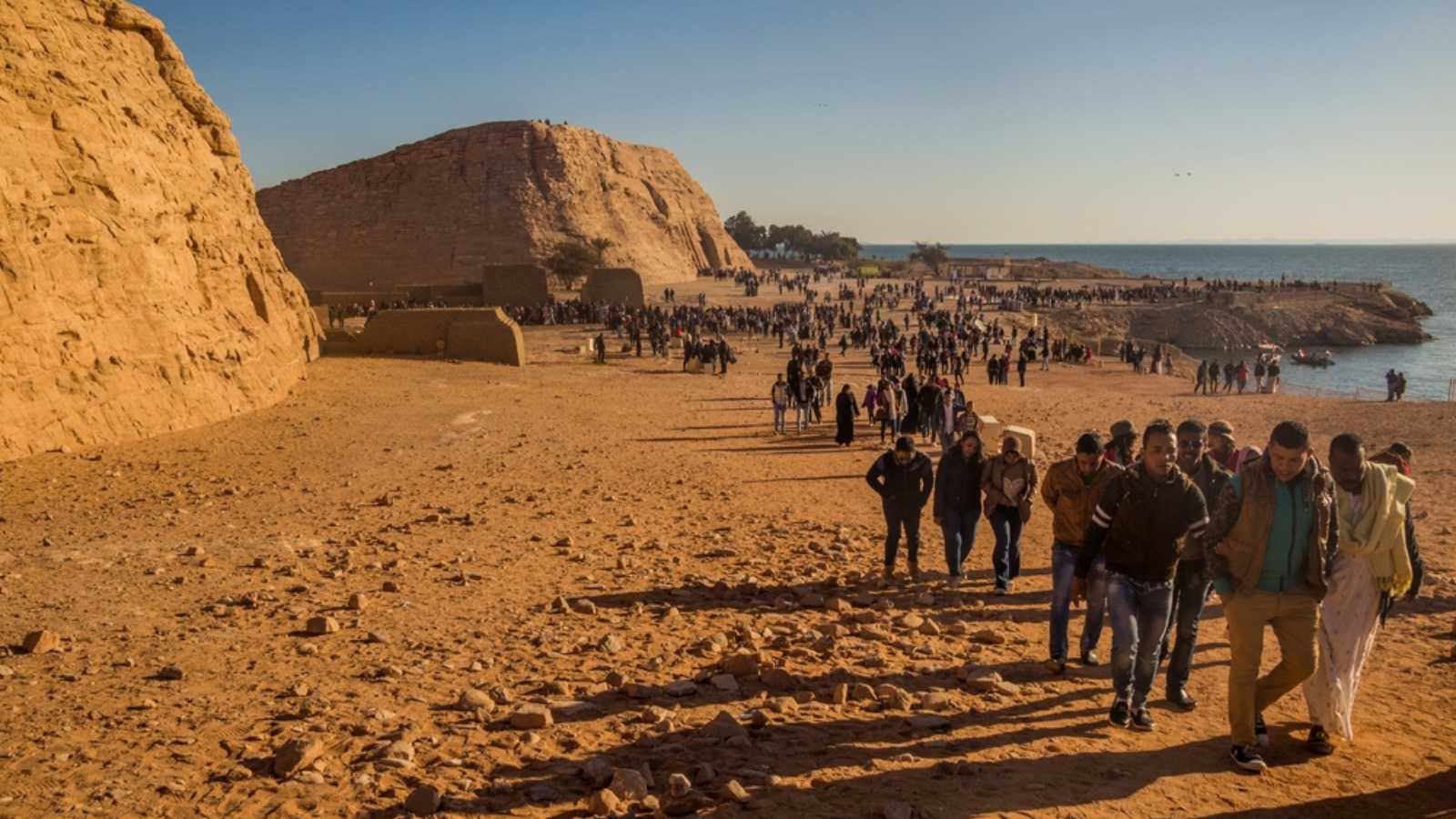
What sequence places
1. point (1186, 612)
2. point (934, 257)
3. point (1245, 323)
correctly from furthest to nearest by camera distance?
point (934, 257) → point (1245, 323) → point (1186, 612)

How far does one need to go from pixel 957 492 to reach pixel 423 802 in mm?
4984

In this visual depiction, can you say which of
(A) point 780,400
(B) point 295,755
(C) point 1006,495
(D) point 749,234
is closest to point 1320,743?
(C) point 1006,495

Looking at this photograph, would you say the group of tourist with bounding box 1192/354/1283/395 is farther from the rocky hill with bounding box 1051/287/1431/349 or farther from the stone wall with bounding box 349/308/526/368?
the rocky hill with bounding box 1051/287/1431/349

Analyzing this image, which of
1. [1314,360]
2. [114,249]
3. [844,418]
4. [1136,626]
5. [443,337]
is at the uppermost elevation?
[114,249]

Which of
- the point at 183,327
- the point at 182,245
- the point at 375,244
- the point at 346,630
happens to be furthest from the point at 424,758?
the point at 375,244

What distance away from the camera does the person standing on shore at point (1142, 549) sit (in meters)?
4.57

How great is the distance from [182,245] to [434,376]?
22.1 ft

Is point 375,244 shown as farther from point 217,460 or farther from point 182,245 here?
point 217,460

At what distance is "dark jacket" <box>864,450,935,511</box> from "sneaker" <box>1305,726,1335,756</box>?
3.41 meters

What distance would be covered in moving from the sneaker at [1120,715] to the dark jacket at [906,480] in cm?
296

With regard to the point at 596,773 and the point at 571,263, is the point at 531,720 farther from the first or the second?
the point at 571,263

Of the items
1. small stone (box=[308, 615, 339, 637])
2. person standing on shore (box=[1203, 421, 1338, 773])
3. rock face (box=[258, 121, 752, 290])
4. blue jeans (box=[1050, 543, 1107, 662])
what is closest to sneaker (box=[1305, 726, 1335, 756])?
person standing on shore (box=[1203, 421, 1338, 773])

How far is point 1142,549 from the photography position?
181 inches

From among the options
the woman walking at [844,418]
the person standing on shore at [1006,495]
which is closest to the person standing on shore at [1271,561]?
the person standing on shore at [1006,495]
